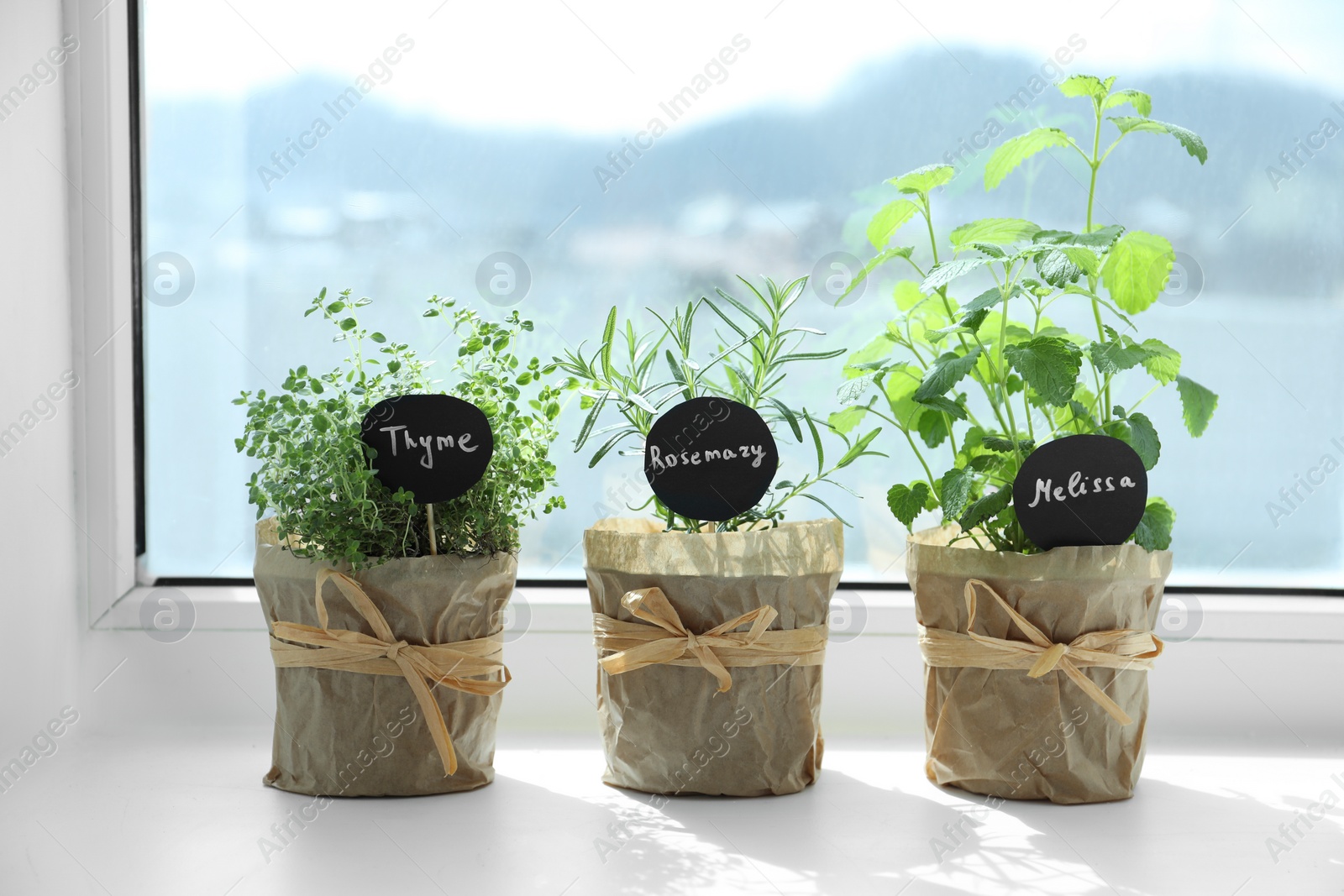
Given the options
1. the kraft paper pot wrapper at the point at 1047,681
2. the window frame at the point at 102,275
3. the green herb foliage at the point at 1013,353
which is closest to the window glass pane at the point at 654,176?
the window frame at the point at 102,275

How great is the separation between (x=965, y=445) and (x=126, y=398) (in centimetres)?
100

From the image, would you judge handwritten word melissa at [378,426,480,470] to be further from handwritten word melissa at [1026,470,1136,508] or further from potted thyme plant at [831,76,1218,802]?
handwritten word melissa at [1026,470,1136,508]

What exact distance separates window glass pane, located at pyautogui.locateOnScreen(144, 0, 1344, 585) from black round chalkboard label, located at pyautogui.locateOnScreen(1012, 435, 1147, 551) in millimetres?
399

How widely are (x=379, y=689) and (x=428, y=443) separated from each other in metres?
0.23

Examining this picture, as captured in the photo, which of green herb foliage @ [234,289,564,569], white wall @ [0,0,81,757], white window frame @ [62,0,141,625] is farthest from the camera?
white window frame @ [62,0,141,625]

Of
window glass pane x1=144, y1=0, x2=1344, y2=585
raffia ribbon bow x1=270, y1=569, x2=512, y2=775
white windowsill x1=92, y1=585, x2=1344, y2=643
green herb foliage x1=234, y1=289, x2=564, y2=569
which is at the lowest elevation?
white windowsill x1=92, y1=585, x2=1344, y2=643

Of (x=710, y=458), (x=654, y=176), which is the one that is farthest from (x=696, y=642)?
(x=654, y=176)

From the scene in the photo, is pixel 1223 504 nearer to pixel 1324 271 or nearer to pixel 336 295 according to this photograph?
pixel 1324 271

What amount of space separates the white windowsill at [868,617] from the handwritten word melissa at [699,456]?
1.20 ft

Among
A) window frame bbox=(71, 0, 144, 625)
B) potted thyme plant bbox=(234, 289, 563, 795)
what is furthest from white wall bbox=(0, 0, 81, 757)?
potted thyme plant bbox=(234, 289, 563, 795)

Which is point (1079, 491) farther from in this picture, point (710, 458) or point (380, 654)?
point (380, 654)

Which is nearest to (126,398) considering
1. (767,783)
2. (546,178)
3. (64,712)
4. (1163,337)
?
(64,712)

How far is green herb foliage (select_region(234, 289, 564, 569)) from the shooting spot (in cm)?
91

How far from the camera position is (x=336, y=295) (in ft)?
4.17
